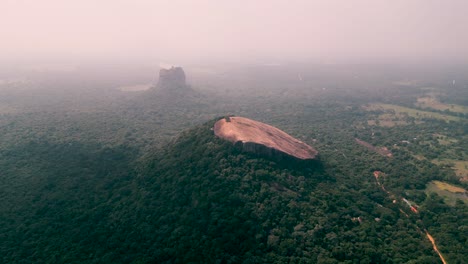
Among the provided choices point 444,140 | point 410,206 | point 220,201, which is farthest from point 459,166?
point 220,201

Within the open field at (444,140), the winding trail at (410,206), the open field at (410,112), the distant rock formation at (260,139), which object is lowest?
the winding trail at (410,206)

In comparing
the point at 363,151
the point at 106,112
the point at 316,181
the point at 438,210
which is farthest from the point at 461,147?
the point at 106,112

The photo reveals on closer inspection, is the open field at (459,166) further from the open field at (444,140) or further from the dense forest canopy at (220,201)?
the open field at (444,140)

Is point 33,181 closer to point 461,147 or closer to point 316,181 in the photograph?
point 316,181

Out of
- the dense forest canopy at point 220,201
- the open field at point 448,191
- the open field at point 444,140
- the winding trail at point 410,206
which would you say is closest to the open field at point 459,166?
the dense forest canopy at point 220,201

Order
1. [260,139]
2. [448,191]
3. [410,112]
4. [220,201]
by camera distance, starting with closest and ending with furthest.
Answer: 1. [220,201]
2. [260,139]
3. [448,191]
4. [410,112]

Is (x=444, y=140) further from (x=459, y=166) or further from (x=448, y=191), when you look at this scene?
(x=448, y=191)
